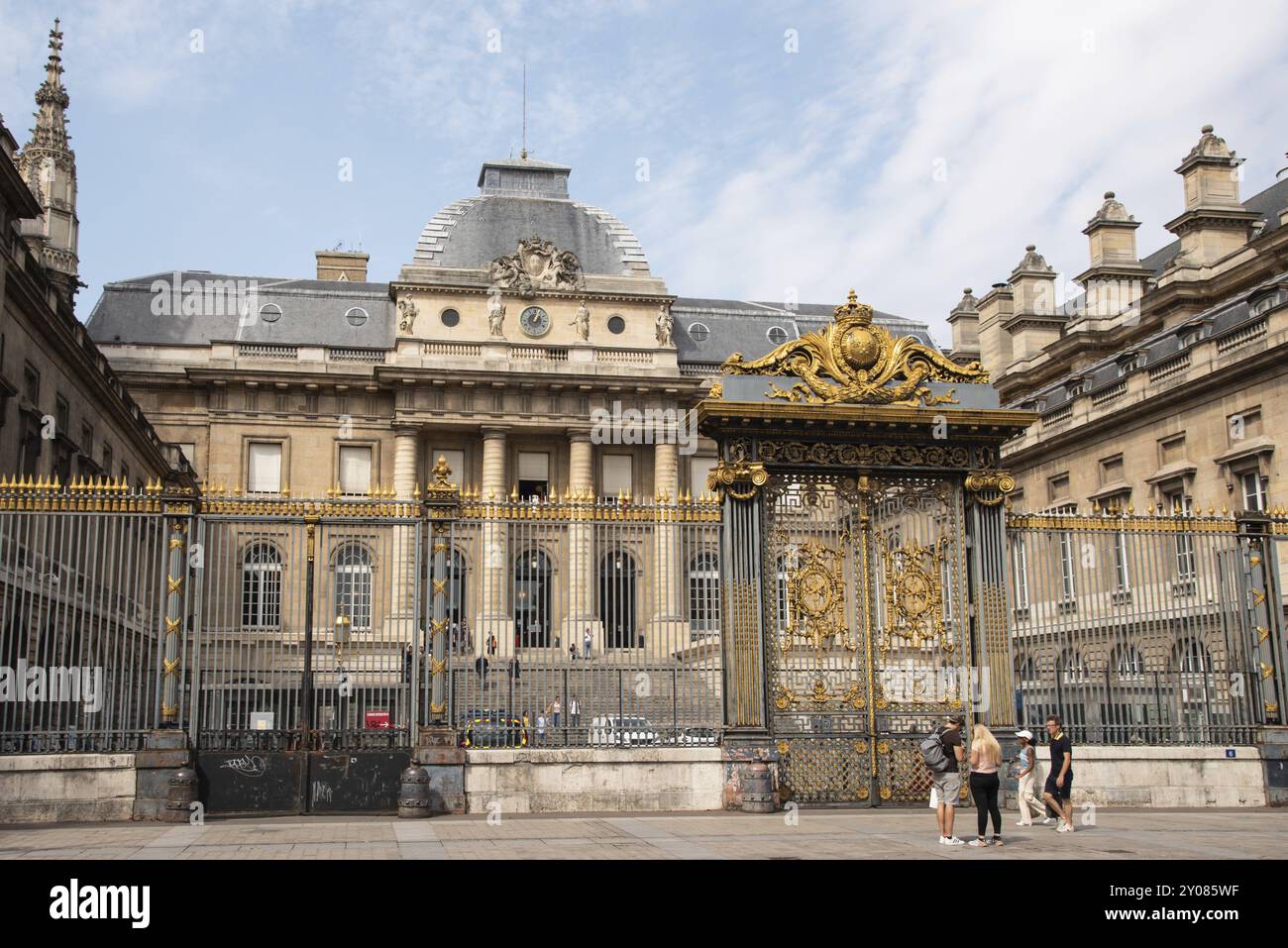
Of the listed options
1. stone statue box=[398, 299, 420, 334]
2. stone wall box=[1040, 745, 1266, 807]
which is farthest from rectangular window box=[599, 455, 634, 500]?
stone wall box=[1040, 745, 1266, 807]

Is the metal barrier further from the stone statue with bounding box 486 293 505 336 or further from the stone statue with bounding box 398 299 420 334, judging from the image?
the stone statue with bounding box 398 299 420 334

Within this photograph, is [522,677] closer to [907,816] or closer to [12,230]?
[907,816]

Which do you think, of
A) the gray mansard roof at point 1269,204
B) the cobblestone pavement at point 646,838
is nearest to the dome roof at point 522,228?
the gray mansard roof at point 1269,204

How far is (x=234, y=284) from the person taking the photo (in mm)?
57312

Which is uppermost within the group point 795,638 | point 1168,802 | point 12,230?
point 12,230

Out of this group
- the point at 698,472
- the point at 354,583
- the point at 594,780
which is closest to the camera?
the point at 594,780

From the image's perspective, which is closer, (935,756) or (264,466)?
(935,756)

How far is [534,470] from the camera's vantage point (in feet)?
173

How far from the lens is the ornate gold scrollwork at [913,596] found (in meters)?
17.7

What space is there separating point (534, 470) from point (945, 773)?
132 ft

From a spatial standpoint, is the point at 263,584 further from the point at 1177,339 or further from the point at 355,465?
the point at 355,465

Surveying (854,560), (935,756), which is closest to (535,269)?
(854,560)

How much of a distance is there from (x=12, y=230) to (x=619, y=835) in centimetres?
1848
